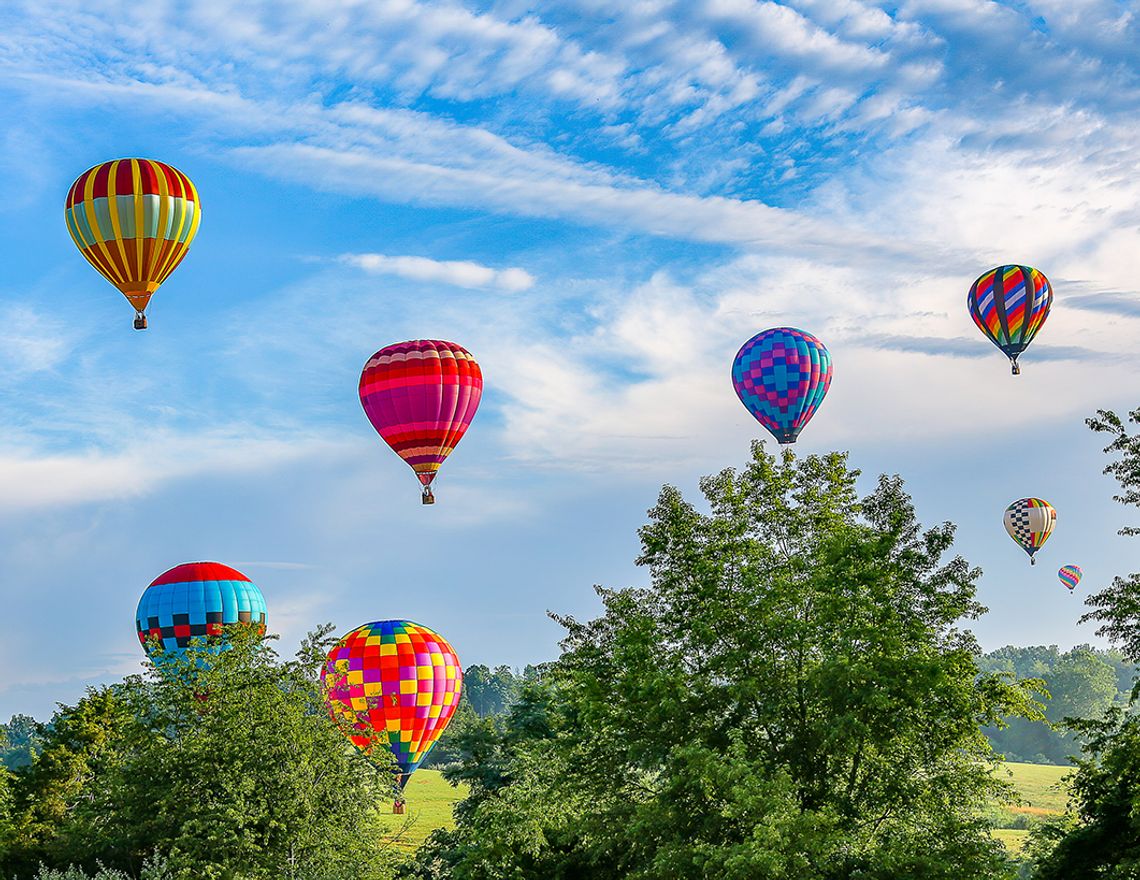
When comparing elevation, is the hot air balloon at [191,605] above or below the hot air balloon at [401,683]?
above

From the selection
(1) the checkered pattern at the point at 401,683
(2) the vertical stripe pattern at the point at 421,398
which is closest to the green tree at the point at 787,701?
(2) the vertical stripe pattern at the point at 421,398

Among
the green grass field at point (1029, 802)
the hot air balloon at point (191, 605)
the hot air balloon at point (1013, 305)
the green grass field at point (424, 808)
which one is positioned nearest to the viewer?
the hot air balloon at point (191, 605)

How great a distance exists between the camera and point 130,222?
153ft

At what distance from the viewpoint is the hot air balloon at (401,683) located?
60438 millimetres

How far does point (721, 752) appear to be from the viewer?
1129 inches

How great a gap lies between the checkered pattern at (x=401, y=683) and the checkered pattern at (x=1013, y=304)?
113ft

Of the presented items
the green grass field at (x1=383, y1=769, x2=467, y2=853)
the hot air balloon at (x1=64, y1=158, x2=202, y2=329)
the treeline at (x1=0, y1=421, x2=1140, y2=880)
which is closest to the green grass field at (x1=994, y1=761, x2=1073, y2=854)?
the green grass field at (x1=383, y1=769, x2=467, y2=853)

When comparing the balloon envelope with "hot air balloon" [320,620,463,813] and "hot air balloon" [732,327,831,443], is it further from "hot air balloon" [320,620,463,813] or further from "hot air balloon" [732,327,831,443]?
"hot air balloon" [732,327,831,443]

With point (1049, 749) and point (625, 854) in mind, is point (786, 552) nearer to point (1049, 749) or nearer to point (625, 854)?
point (625, 854)

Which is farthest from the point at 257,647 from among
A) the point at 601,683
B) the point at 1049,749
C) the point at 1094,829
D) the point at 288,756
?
the point at 1049,749

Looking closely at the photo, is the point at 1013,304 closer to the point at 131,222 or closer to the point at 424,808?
the point at 131,222

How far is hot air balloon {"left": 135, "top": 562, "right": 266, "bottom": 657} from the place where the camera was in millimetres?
59719

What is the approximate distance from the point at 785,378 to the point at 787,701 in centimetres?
4274

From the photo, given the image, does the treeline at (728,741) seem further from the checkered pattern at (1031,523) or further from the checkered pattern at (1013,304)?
the checkered pattern at (1031,523)
